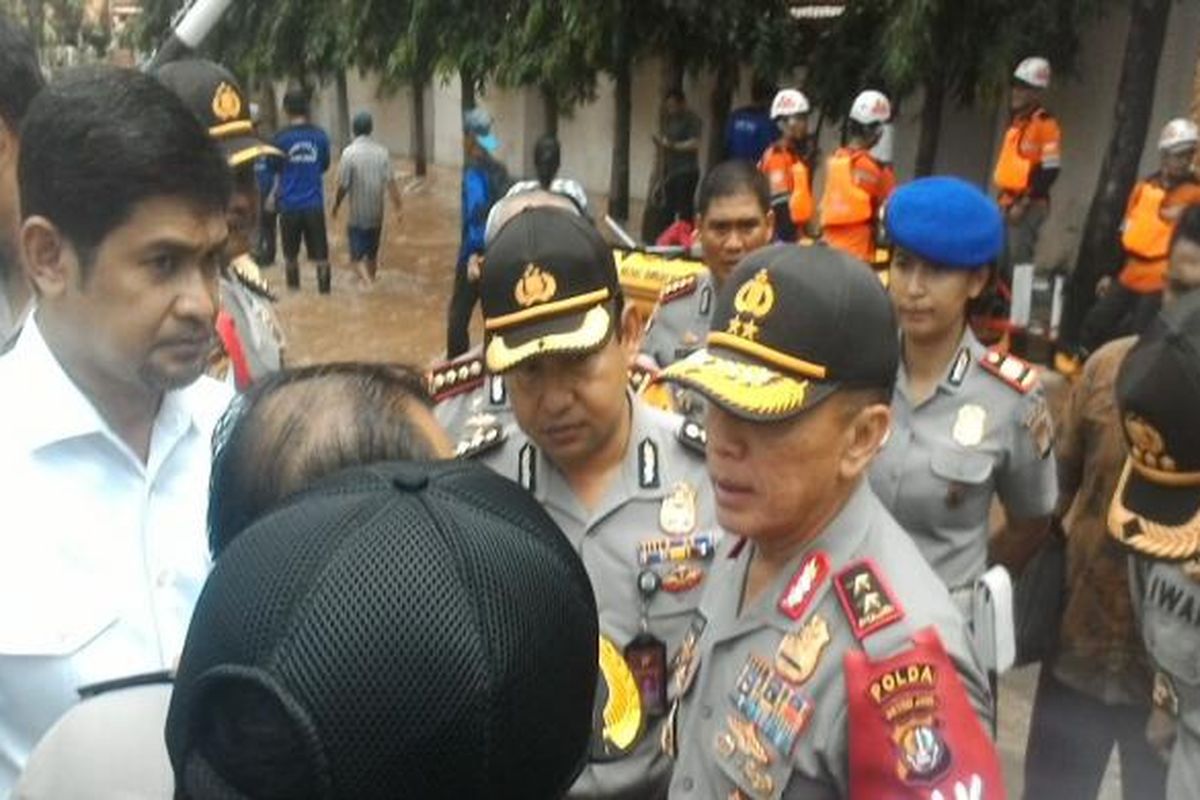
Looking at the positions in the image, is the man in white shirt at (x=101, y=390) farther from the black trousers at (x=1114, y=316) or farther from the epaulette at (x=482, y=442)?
the black trousers at (x=1114, y=316)

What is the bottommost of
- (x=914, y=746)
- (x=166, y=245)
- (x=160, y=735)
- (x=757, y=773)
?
(x=757, y=773)

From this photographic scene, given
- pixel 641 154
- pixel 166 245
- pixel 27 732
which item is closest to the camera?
pixel 27 732

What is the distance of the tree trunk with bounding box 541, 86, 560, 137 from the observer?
12.7 meters

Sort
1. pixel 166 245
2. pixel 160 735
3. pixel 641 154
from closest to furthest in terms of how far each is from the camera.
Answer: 1. pixel 160 735
2. pixel 166 245
3. pixel 641 154

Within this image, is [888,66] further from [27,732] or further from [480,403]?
[27,732]

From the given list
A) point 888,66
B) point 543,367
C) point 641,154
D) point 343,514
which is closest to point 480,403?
point 543,367

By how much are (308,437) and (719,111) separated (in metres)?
12.8

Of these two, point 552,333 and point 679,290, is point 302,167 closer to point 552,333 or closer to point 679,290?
point 679,290

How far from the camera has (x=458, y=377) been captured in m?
3.37

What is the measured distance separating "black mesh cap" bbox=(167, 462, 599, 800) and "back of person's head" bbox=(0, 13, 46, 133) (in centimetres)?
Result: 172

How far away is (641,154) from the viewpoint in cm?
1675

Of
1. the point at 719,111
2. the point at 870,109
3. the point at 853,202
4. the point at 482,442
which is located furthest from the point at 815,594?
the point at 719,111

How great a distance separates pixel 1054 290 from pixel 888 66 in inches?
77.2

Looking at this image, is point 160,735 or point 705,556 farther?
point 705,556
